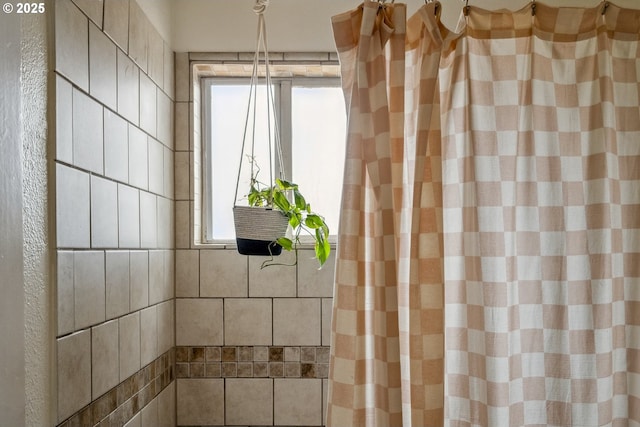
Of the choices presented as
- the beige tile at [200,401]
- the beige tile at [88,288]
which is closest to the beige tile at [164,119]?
the beige tile at [88,288]

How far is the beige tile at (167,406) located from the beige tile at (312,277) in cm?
56

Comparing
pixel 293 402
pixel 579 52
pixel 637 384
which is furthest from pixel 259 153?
pixel 637 384

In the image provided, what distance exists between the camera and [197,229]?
6.81ft

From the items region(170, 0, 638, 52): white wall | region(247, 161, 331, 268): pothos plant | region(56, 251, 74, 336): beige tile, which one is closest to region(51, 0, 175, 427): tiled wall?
region(56, 251, 74, 336): beige tile

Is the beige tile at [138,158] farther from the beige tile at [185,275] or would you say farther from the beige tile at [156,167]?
the beige tile at [185,275]

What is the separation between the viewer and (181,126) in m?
2.04

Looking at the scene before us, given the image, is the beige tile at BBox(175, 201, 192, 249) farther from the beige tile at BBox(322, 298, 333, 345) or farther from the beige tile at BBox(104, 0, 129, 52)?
the beige tile at BBox(104, 0, 129, 52)

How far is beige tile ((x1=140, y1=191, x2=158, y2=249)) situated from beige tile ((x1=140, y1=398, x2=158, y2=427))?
1.59 ft

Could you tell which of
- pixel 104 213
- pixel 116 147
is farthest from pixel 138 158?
pixel 104 213

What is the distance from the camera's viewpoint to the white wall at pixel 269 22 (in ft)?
6.59

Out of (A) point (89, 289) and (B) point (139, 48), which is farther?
(B) point (139, 48)

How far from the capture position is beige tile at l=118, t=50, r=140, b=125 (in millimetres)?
1480

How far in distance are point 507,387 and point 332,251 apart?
922mm

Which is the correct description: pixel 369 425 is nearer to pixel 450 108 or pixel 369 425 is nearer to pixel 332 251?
pixel 450 108
